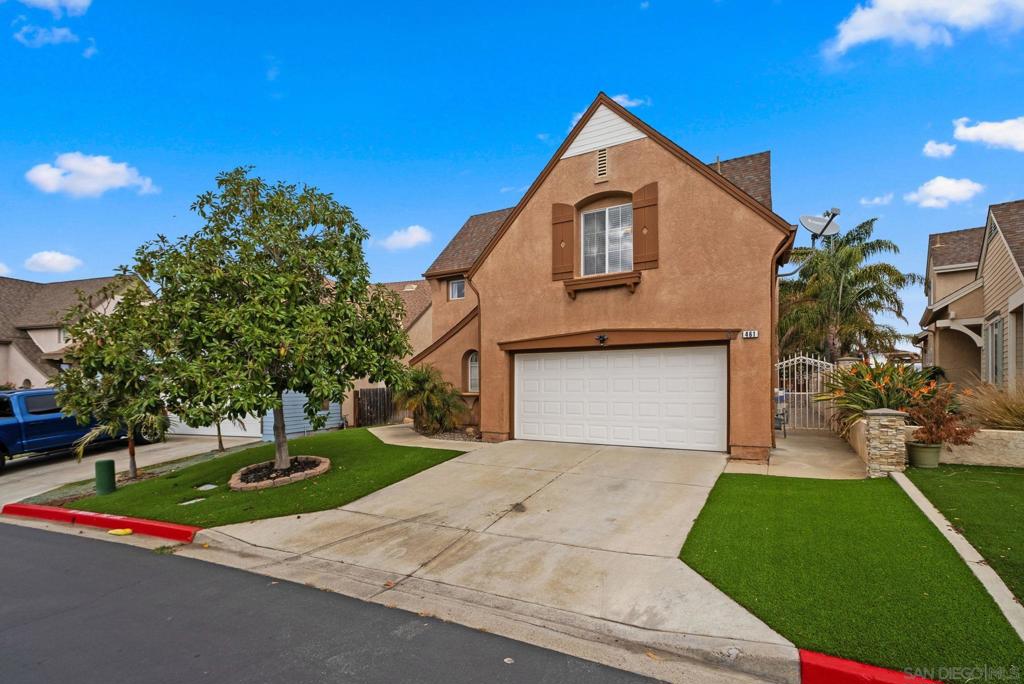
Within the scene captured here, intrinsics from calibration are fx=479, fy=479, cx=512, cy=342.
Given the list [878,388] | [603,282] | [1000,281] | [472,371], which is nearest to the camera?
[878,388]

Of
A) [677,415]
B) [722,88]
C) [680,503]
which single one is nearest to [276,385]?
[680,503]

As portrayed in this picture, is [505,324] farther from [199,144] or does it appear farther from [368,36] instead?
[199,144]

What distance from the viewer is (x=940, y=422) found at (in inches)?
324

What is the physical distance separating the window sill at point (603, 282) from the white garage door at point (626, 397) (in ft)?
4.78

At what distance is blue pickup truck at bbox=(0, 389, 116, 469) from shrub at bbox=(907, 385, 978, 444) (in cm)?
1990

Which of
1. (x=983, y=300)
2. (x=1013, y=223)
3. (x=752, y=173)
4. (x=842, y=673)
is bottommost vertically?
(x=842, y=673)

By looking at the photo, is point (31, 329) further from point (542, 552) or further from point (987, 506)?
point (987, 506)

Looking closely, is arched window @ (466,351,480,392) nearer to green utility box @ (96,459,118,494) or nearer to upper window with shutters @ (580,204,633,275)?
upper window with shutters @ (580,204,633,275)

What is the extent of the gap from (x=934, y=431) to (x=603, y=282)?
21.1ft

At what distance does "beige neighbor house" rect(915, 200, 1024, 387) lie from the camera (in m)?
10.5

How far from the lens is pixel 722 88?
1508cm

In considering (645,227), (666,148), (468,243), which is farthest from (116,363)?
(468,243)

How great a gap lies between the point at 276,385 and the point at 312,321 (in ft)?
4.77

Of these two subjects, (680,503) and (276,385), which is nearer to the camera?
(680,503)
